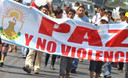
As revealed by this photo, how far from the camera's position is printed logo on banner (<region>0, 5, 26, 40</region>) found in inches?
390

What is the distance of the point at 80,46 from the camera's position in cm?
969

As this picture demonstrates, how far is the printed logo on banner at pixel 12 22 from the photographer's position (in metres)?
9.91

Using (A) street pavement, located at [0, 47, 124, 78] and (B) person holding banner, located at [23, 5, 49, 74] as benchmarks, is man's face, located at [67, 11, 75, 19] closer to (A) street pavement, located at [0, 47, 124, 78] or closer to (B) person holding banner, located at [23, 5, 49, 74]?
(B) person holding banner, located at [23, 5, 49, 74]

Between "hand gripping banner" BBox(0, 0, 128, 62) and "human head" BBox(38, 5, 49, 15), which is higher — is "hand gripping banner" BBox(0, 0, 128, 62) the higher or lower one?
the lower one

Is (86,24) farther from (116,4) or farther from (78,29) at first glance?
(116,4)

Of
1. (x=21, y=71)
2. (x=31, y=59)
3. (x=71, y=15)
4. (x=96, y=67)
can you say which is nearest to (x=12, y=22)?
(x=31, y=59)

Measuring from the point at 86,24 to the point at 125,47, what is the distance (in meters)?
1.02

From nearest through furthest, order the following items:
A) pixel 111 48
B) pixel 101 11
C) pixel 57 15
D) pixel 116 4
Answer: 1. pixel 111 48
2. pixel 57 15
3. pixel 101 11
4. pixel 116 4

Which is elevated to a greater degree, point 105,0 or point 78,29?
point 105,0

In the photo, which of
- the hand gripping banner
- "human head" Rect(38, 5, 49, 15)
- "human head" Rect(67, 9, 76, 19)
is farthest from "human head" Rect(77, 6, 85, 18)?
"human head" Rect(38, 5, 49, 15)

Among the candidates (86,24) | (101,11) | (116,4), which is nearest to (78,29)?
(86,24)

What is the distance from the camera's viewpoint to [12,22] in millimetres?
9961

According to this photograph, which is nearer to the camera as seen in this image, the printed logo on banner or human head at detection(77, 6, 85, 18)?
the printed logo on banner

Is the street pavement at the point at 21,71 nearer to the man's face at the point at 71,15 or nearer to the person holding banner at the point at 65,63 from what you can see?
the person holding banner at the point at 65,63
